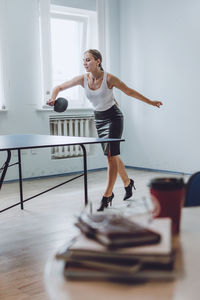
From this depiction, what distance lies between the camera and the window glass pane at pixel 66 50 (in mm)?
5332

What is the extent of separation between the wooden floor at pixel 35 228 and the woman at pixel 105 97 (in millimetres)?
404

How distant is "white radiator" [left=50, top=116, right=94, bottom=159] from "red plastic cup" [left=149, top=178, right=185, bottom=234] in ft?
15.0

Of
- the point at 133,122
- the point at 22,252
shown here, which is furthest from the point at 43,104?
the point at 22,252

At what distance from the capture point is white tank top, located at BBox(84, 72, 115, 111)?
138 inches

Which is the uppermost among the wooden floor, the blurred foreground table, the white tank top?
the white tank top

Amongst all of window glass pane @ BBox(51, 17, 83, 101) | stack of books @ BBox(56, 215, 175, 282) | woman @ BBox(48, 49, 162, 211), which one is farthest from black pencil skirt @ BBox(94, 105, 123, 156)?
stack of books @ BBox(56, 215, 175, 282)

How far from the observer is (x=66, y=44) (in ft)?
17.9

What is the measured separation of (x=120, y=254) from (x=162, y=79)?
496 cm

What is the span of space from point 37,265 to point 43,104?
10.2ft

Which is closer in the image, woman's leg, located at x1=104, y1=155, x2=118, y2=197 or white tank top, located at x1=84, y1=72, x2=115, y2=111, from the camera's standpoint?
white tank top, located at x1=84, y1=72, x2=115, y2=111

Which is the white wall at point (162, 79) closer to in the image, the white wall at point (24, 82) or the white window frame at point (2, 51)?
the white wall at point (24, 82)

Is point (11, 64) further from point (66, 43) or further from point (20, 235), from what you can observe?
point (20, 235)


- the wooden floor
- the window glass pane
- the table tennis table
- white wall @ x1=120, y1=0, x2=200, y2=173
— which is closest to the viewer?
the wooden floor

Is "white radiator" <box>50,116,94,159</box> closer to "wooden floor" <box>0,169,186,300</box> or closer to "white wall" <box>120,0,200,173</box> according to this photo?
"wooden floor" <box>0,169,186,300</box>
